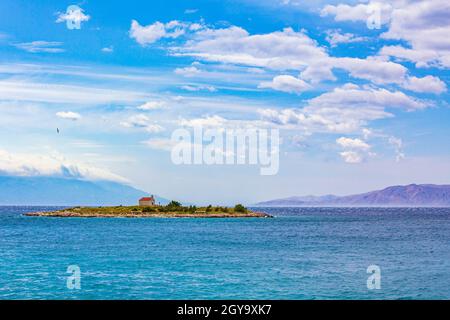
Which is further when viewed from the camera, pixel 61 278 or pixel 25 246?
pixel 25 246

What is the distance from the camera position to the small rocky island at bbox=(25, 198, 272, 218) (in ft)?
579

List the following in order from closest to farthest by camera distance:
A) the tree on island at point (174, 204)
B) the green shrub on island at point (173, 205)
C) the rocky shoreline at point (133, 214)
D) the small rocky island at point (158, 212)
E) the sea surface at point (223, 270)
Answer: the sea surface at point (223, 270), the rocky shoreline at point (133, 214), the small rocky island at point (158, 212), the green shrub on island at point (173, 205), the tree on island at point (174, 204)

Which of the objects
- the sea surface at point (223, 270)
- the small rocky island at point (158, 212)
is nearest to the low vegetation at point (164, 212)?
the small rocky island at point (158, 212)

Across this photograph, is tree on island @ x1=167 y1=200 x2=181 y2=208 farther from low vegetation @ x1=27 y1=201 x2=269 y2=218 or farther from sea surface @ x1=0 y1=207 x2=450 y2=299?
sea surface @ x1=0 y1=207 x2=450 y2=299

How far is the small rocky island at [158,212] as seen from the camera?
176 metres

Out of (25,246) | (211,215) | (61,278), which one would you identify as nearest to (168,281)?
(61,278)

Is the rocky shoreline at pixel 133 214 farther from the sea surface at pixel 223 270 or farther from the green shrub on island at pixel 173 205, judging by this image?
the sea surface at pixel 223 270

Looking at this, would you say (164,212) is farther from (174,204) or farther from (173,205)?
(174,204)

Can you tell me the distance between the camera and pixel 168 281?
3812 cm

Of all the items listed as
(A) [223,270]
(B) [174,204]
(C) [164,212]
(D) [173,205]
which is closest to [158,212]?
(C) [164,212]

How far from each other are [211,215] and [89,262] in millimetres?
126037

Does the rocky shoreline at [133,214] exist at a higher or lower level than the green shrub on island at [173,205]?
lower

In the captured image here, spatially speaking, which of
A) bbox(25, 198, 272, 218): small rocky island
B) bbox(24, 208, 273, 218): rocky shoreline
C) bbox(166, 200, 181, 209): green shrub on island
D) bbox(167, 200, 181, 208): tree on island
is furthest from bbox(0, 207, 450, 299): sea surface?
bbox(167, 200, 181, 208): tree on island
